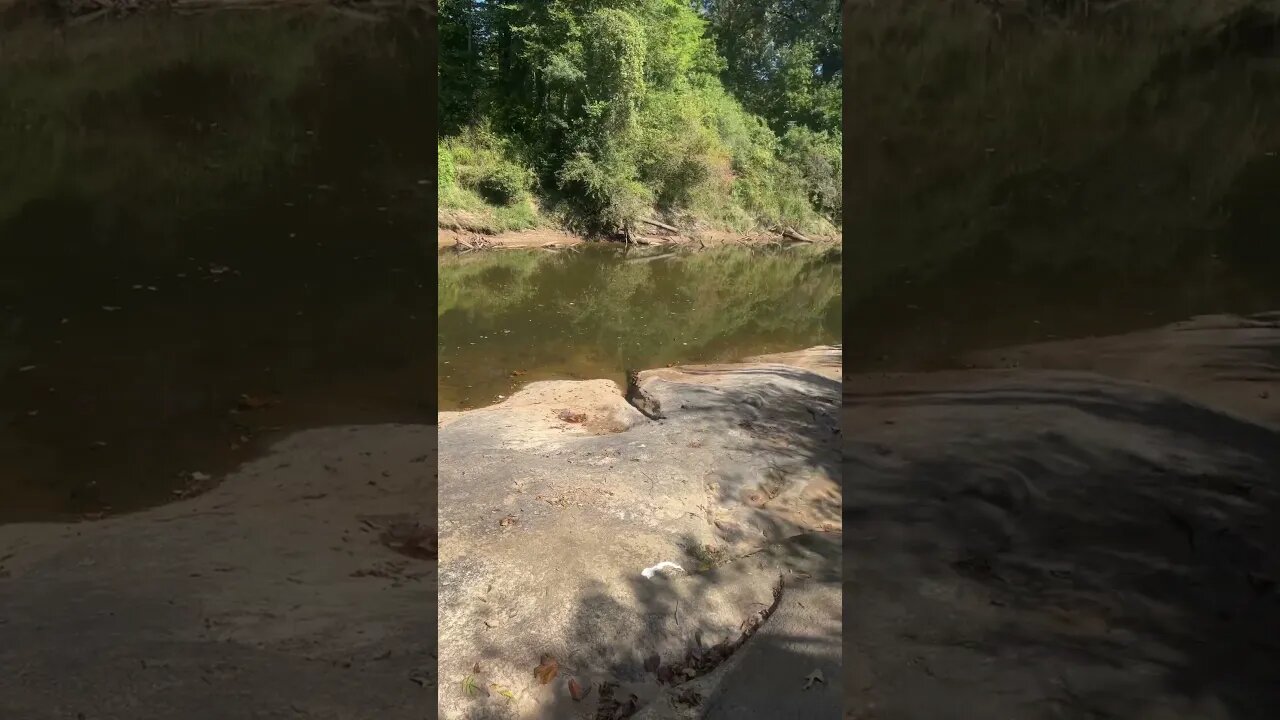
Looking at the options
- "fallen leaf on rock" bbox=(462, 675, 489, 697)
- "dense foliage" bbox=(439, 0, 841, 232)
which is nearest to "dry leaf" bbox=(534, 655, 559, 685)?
"fallen leaf on rock" bbox=(462, 675, 489, 697)

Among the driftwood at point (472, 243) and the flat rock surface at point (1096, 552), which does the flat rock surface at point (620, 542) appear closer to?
the flat rock surface at point (1096, 552)

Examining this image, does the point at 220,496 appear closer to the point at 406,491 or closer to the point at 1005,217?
the point at 406,491

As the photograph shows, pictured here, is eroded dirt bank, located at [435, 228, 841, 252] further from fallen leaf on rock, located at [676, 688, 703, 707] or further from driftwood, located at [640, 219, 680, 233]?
fallen leaf on rock, located at [676, 688, 703, 707]

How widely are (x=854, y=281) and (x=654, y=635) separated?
1.66 m

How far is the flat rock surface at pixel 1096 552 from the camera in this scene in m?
2.05

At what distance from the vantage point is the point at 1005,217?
6.87ft

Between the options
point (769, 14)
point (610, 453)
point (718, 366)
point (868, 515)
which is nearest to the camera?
point (868, 515)

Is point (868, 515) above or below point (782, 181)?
above

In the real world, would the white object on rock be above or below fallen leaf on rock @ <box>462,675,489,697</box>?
below

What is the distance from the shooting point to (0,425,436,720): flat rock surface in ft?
7.04

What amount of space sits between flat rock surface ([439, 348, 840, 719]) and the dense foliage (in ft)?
42.0

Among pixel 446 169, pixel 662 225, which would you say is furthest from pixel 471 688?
pixel 662 225

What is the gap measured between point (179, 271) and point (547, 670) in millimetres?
1727

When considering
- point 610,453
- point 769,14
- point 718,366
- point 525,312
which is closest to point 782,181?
point 769,14
